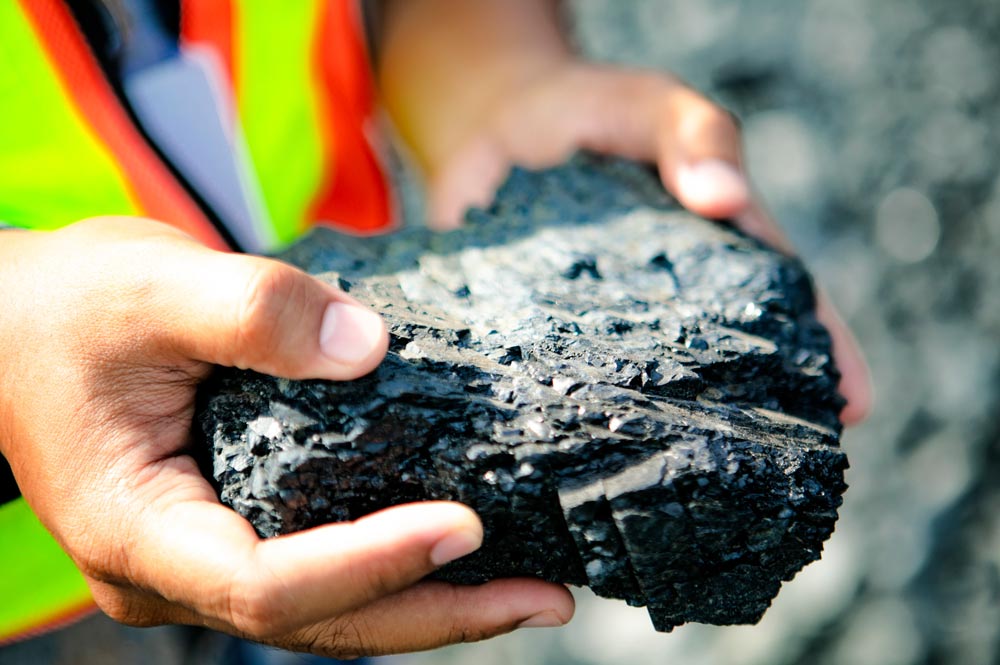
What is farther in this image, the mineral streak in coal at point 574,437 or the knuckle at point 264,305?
the mineral streak in coal at point 574,437

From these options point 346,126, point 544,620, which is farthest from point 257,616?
point 346,126

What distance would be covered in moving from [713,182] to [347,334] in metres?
1.14

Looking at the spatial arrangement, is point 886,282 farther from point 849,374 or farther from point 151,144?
point 151,144

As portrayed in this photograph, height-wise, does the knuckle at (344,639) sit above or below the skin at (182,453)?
below

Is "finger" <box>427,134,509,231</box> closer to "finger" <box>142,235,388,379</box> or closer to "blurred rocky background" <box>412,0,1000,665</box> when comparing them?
"finger" <box>142,235,388,379</box>

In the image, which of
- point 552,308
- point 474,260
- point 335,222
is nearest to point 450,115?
point 335,222

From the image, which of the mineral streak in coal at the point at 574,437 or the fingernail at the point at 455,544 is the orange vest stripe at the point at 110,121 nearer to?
the mineral streak in coal at the point at 574,437

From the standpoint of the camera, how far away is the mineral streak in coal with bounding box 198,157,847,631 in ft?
4.67

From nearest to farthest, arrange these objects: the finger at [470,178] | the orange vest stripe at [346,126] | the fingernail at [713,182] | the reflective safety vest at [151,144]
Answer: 1. the reflective safety vest at [151,144]
2. the fingernail at [713,182]
3. the orange vest stripe at [346,126]
4. the finger at [470,178]

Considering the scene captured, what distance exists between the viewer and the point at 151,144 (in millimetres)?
1933

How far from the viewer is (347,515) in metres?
1.47

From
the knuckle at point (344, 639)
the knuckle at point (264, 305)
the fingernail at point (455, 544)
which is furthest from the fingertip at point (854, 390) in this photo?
the knuckle at point (264, 305)

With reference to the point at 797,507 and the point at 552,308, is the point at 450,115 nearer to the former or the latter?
the point at 552,308

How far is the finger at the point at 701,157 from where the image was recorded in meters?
2.07
